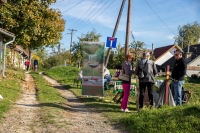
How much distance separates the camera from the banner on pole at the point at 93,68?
10.9 m

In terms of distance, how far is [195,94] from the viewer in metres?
14.5

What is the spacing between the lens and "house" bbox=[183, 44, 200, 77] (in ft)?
137

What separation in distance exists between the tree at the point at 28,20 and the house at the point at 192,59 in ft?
93.7

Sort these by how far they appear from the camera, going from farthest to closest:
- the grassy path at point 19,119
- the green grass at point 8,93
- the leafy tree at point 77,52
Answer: the leafy tree at point 77,52 < the green grass at point 8,93 < the grassy path at point 19,119

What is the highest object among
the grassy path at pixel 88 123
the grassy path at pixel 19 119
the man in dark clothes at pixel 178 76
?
the man in dark clothes at pixel 178 76

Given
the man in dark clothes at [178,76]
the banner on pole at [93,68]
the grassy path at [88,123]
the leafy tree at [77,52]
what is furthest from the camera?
the leafy tree at [77,52]

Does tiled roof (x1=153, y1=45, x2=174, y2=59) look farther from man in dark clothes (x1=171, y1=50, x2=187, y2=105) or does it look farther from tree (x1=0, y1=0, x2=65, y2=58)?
man in dark clothes (x1=171, y1=50, x2=187, y2=105)

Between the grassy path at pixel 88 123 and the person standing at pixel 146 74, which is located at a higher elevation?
the person standing at pixel 146 74

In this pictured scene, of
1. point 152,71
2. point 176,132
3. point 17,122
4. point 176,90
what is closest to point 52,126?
point 17,122

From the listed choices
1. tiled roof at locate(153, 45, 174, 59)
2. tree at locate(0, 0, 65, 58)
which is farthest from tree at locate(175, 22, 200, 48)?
tree at locate(0, 0, 65, 58)

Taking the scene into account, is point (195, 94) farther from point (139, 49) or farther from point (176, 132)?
point (176, 132)

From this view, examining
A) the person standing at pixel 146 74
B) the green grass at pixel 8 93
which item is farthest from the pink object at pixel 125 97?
the green grass at pixel 8 93

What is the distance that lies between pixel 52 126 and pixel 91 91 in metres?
5.30

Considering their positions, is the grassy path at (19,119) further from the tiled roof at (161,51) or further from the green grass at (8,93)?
the tiled roof at (161,51)
